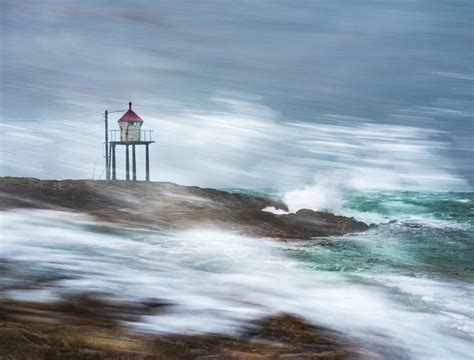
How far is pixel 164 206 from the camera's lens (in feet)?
65.1

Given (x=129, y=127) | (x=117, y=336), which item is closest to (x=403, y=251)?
(x=117, y=336)

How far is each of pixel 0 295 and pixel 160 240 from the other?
289 inches

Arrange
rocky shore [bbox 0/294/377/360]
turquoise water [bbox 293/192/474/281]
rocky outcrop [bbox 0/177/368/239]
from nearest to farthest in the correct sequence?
rocky shore [bbox 0/294/377/360], turquoise water [bbox 293/192/474/281], rocky outcrop [bbox 0/177/368/239]

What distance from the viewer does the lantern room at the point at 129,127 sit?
84.1 ft

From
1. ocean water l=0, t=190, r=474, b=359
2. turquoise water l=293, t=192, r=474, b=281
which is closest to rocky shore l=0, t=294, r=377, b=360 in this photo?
ocean water l=0, t=190, r=474, b=359

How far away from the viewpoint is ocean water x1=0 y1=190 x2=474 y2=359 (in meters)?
6.51

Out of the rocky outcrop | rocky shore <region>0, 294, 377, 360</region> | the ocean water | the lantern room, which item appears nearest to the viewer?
rocky shore <region>0, 294, 377, 360</region>

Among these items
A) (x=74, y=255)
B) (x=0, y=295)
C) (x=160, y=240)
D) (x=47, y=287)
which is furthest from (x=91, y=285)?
(x=160, y=240)

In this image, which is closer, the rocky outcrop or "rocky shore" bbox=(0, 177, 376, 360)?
"rocky shore" bbox=(0, 177, 376, 360)

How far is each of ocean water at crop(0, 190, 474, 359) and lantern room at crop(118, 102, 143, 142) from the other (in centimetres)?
1006

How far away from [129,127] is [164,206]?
7078mm

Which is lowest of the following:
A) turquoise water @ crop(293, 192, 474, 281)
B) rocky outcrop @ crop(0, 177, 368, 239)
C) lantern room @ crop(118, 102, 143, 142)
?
turquoise water @ crop(293, 192, 474, 281)

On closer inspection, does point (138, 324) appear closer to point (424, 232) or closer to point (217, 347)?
point (217, 347)

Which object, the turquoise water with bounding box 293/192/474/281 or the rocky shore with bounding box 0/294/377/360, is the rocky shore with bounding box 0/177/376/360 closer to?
the rocky shore with bounding box 0/294/377/360
